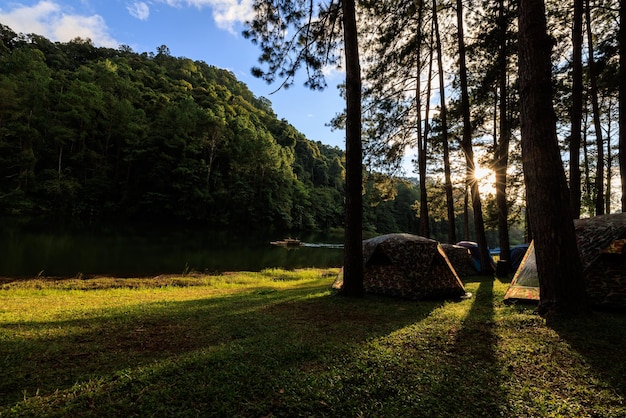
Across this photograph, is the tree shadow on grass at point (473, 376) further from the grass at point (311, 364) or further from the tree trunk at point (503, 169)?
the tree trunk at point (503, 169)

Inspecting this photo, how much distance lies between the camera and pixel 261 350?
369 cm

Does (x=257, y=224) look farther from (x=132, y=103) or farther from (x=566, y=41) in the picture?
(x=566, y=41)

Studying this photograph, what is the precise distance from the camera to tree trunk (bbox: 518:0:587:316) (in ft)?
16.1

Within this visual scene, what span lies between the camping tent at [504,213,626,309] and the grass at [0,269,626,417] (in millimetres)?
846

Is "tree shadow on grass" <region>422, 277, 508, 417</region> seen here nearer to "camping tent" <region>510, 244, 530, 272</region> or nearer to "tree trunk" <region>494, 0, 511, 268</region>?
"tree trunk" <region>494, 0, 511, 268</region>

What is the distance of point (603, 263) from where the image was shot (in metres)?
5.83

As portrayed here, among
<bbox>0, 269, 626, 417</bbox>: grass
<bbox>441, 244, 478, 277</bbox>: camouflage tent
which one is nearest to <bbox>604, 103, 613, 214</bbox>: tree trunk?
<bbox>441, 244, 478, 277</bbox>: camouflage tent

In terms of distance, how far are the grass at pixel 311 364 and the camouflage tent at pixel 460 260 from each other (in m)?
7.03

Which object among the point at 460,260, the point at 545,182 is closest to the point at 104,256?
the point at 460,260

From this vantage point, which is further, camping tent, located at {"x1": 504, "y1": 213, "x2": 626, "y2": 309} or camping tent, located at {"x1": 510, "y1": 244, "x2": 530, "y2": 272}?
camping tent, located at {"x1": 510, "y1": 244, "x2": 530, "y2": 272}

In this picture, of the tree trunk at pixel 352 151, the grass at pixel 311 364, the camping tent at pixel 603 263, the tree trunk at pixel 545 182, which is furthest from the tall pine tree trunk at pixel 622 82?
the tree trunk at pixel 352 151

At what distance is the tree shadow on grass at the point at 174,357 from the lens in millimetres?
2549

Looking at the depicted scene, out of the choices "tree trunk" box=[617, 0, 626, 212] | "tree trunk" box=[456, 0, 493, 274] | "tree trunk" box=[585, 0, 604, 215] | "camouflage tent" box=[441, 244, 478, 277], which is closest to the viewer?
"tree trunk" box=[617, 0, 626, 212]

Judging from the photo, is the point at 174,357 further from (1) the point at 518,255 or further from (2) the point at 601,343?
(1) the point at 518,255
